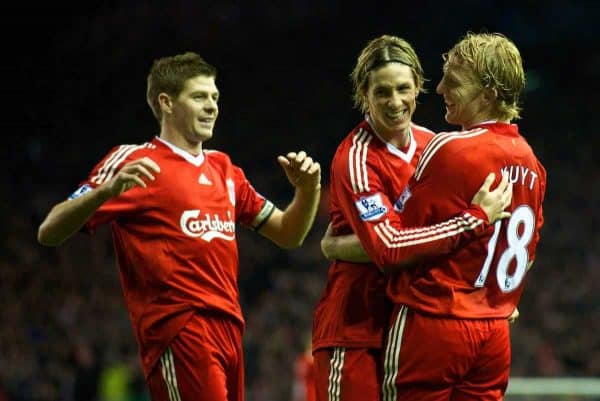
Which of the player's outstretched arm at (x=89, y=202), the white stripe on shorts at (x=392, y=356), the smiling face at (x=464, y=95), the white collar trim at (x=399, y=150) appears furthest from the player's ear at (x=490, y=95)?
the player's outstretched arm at (x=89, y=202)

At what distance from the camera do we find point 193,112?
175 inches

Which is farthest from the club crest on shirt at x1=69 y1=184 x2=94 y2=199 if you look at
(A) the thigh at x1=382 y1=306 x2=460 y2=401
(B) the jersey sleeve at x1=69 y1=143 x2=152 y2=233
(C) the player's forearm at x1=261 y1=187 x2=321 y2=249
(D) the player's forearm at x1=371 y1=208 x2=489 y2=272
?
(A) the thigh at x1=382 y1=306 x2=460 y2=401

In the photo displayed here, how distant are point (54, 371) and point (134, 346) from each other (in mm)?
924

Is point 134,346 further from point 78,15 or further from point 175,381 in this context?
point 175,381

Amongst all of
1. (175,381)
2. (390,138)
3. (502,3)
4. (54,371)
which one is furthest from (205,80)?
(502,3)

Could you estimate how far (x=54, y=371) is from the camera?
11.3m

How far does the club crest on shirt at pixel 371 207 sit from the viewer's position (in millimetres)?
3660

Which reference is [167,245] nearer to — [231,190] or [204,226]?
[204,226]

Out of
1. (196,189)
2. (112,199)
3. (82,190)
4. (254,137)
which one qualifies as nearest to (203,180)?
(196,189)

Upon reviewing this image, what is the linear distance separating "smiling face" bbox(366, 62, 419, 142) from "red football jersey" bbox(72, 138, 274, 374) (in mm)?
847

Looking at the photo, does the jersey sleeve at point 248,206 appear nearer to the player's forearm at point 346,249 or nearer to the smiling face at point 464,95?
the player's forearm at point 346,249

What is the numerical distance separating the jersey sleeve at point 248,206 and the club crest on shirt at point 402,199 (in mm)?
1049

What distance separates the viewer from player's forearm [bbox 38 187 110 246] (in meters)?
3.98

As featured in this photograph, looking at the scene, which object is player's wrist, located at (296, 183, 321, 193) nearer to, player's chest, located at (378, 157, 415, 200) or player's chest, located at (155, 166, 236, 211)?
player's chest, located at (155, 166, 236, 211)
